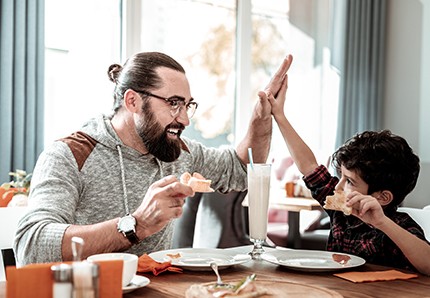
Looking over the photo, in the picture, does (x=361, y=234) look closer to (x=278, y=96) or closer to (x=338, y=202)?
(x=338, y=202)

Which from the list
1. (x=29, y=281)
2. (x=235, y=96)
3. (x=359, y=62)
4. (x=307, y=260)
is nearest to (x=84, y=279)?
(x=29, y=281)

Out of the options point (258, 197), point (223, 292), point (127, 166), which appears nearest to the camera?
point (223, 292)

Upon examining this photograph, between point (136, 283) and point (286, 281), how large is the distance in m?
0.33

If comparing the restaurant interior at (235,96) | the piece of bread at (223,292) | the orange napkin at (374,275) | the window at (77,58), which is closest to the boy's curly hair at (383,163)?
the restaurant interior at (235,96)

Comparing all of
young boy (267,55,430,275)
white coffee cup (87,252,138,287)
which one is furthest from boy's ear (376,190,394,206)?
white coffee cup (87,252,138,287)

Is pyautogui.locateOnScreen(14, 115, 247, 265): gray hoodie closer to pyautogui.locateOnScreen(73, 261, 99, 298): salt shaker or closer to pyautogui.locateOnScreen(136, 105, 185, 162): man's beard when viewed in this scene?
pyautogui.locateOnScreen(136, 105, 185, 162): man's beard

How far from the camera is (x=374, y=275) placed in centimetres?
161

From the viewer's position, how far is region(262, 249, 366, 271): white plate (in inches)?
64.6

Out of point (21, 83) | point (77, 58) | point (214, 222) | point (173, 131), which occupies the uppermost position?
point (77, 58)

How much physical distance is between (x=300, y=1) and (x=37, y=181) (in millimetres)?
4691

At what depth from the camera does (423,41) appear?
6.08 metres

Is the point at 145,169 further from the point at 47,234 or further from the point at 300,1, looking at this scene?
the point at 300,1

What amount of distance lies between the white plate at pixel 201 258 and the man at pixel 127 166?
94 mm

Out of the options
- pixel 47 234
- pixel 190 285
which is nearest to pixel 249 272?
pixel 190 285
